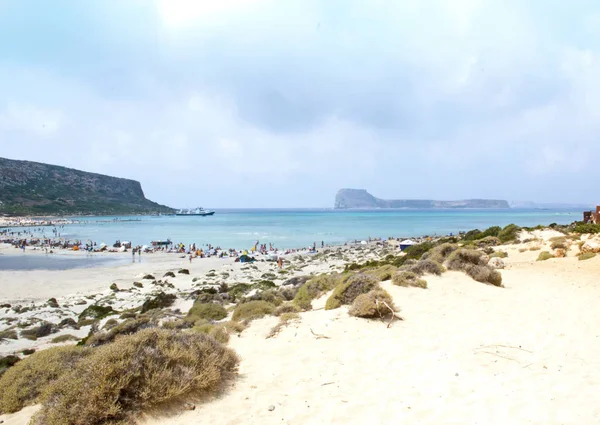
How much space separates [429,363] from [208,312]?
26.3ft

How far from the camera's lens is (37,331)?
12.1 m

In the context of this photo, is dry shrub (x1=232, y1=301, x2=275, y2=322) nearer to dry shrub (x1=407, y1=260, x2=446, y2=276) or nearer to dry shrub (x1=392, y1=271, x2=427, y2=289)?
dry shrub (x1=392, y1=271, x2=427, y2=289)

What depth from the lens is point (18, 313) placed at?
15227 millimetres

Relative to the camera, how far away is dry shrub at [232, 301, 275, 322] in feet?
31.4

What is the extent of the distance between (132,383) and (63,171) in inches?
7718

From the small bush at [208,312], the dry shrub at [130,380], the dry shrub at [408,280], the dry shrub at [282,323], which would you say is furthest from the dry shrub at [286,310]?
the dry shrub at [130,380]

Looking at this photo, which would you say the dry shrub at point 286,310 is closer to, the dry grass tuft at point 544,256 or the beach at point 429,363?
the beach at point 429,363

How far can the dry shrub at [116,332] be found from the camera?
9.10 meters

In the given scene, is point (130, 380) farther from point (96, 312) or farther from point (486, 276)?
point (96, 312)

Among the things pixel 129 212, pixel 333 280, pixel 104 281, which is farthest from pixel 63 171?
pixel 333 280

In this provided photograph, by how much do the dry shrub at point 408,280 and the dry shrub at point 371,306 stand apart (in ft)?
8.41

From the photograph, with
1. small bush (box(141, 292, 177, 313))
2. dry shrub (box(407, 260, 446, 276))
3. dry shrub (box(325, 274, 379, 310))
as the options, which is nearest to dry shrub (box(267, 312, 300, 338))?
dry shrub (box(325, 274, 379, 310))

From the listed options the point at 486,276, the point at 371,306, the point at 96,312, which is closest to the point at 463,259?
the point at 486,276

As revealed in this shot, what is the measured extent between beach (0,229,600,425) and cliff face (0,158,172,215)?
132095mm
